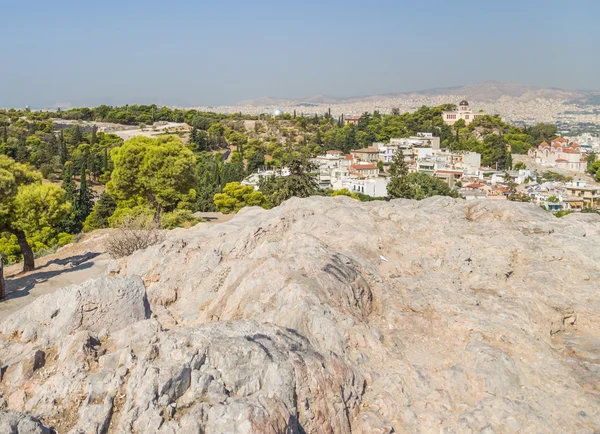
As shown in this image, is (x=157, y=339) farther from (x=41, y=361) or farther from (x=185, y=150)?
(x=185, y=150)

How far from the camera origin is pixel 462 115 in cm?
12838

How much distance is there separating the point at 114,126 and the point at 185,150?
93161 mm

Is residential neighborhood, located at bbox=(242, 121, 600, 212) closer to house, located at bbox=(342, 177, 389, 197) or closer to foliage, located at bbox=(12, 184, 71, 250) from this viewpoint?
house, located at bbox=(342, 177, 389, 197)

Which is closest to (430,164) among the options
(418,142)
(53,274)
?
(418,142)

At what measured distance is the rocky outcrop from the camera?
6.91 metres

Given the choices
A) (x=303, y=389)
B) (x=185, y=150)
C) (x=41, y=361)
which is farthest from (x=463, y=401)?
(x=185, y=150)

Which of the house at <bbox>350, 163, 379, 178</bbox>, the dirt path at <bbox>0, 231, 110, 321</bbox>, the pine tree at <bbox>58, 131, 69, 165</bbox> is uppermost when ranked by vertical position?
the dirt path at <bbox>0, 231, 110, 321</bbox>

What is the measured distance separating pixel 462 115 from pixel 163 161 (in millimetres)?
111479

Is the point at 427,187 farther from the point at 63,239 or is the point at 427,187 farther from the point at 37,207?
the point at 37,207

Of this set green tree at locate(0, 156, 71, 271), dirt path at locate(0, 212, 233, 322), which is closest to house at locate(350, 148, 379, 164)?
dirt path at locate(0, 212, 233, 322)

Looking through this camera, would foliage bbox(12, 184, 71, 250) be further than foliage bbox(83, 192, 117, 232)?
No

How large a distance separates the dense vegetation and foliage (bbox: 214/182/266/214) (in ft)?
0.31

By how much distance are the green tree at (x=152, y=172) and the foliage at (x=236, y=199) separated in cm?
1392

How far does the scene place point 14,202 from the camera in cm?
1889
